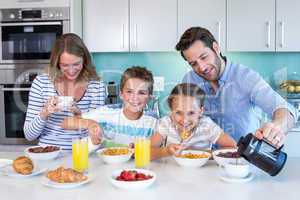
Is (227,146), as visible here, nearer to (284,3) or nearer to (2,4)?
(284,3)

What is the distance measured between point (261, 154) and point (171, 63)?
2265 mm

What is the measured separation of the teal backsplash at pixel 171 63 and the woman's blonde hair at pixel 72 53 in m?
1.32

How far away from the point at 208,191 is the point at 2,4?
2.41 meters

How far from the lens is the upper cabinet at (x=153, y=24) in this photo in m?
3.17

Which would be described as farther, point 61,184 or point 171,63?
point 171,63

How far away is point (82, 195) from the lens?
129 cm

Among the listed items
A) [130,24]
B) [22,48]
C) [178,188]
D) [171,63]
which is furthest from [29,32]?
[178,188]

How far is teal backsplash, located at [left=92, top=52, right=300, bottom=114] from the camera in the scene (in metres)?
3.46

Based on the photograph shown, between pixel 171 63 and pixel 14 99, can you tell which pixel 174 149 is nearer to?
pixel 14 99

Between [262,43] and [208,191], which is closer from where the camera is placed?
[208,191]

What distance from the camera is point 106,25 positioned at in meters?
3.23

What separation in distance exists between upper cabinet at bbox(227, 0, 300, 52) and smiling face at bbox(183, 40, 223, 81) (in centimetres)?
121

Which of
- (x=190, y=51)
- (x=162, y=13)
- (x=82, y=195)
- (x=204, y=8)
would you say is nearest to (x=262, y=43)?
(x=204, y=8)

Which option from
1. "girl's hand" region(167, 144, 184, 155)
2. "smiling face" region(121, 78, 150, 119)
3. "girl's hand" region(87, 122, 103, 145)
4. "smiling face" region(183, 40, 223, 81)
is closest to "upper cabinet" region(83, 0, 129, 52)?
"smiling face" region(121, 78, 150, 119)
